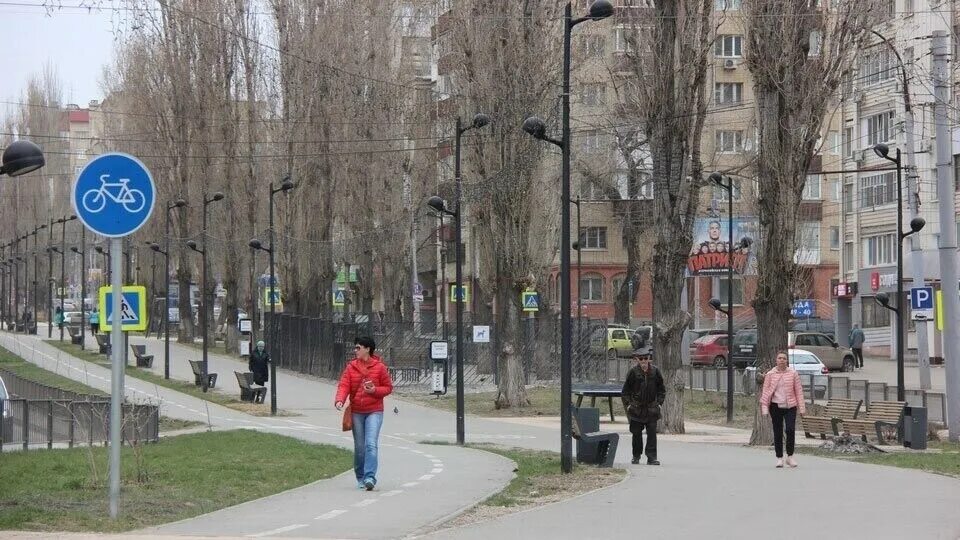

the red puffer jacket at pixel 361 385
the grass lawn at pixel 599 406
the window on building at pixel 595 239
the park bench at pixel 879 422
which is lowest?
the grass lawn at pixel 599 406

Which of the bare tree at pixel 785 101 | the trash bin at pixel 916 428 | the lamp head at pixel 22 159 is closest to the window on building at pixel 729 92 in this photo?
the bare tree at pixel 785 101

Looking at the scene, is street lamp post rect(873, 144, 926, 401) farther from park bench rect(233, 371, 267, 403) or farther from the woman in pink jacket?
park bench rect(233, 371, 267, 403)

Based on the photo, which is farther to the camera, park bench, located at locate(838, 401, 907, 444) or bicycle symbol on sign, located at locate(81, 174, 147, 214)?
park bench, located at locate(838, 401, 907, 444)

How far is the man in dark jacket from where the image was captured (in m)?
20.6

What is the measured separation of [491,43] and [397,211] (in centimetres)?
2326

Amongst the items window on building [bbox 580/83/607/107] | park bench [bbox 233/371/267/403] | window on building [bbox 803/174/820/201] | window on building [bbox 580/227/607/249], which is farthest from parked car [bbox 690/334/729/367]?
window on building [bbox 803/174/820/201]

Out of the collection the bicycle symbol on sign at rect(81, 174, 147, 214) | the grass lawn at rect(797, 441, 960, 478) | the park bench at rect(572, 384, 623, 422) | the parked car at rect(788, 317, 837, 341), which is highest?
the bicycle symbol on sign at rect(81, 174, 147, 214)

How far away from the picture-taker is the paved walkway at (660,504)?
509 inches

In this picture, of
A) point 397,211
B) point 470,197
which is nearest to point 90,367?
point 397,211

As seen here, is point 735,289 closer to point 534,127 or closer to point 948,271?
point 948,271

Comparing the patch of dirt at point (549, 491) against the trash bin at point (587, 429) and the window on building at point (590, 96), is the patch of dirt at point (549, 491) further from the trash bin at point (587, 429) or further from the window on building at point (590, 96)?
the window on building at point (590, 96)

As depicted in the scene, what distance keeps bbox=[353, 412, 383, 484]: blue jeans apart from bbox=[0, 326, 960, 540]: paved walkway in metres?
0.28

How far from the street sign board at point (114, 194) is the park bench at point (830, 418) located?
19.2 metres

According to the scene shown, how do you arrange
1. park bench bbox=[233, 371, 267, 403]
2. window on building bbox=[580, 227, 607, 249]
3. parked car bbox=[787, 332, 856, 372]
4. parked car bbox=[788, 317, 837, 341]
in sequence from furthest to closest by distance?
1. window on building bbox=[580, 227, 607, 249]
2. parked car bbox=[788, 317, 837, 341]
3. parked car bbox=[787, 332, 856, 372]
4. park bench bbox=[233, 371, 267, 403]
